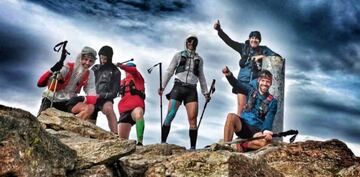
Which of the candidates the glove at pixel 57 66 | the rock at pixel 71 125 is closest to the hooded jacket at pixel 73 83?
the glove at pixel 57 66

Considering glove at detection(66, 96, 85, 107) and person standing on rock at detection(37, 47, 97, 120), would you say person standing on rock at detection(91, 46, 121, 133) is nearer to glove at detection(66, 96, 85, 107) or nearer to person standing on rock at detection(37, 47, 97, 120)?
person standing on rock at detection(37, 47, 97, 120)

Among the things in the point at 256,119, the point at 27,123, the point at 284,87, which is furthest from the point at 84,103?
the point at 27,123

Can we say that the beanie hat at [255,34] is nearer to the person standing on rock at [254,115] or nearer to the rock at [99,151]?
the person standing on rock at [254,115]

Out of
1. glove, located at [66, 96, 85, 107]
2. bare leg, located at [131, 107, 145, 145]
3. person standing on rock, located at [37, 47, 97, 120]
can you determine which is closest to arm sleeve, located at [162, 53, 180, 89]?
bare leg, located at [131, 107, 145, 145]

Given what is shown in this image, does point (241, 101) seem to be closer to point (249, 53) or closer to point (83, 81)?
point (249, 53)

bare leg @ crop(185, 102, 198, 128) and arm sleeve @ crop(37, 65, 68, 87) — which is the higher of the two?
arm sleeve @ crop(37, 65, 68, 87)

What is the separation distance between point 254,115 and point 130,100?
4599mm

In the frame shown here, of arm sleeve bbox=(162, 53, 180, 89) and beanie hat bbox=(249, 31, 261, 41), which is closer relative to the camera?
arm sleeve bbox=(162, 53, 180, 89)

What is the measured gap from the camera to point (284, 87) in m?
18.6

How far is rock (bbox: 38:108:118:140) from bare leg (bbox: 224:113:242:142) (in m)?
3.10

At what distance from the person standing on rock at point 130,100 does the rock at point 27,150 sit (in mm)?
8348

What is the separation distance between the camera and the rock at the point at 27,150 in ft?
24.1

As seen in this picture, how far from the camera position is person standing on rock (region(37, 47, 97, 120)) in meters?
16.2

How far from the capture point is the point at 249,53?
63.3 ft
